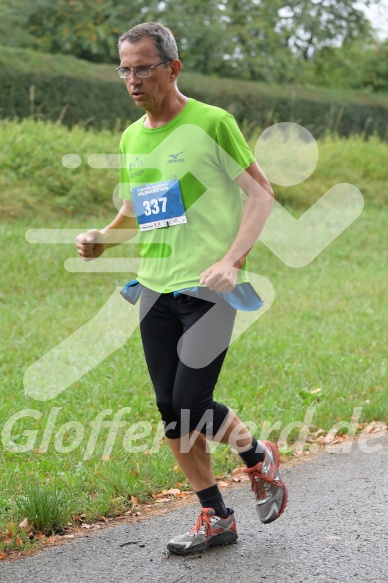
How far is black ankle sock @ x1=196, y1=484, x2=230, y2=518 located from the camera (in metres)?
4.12

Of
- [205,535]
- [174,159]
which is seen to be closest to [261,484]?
[205,535]

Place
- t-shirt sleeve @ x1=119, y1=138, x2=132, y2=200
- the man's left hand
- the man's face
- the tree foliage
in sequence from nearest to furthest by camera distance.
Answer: the man's left hand
the man's face
t-shirt sleeve @ x1=119, y1=138, x2=132, y2=200
the tree foliage

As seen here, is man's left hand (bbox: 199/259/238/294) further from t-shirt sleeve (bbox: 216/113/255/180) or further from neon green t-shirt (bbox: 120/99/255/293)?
t-shirt sleeve (bbox: 216/113/255/180)

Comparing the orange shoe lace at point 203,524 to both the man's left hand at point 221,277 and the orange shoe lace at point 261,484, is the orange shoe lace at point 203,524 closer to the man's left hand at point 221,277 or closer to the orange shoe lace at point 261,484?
the orange shoe lace at point 261,484

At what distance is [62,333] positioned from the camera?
8469mm

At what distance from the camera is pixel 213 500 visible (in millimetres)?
4133

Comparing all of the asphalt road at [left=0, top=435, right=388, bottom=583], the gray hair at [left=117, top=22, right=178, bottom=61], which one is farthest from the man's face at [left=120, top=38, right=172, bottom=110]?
the asphalt road at [left=0, top=435, right=388, bottom=583]

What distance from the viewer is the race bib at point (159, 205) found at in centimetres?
392

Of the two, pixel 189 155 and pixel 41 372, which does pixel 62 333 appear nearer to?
pixel 41 372

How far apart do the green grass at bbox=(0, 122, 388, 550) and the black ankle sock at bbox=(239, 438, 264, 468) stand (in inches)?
31.2

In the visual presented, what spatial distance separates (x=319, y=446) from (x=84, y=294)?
4.87 meters

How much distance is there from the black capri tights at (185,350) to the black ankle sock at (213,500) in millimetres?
250

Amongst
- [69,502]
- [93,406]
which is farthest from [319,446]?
[69,502]

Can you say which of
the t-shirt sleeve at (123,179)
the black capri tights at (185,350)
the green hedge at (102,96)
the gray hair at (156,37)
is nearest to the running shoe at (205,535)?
the black capri tights at (185,350)
